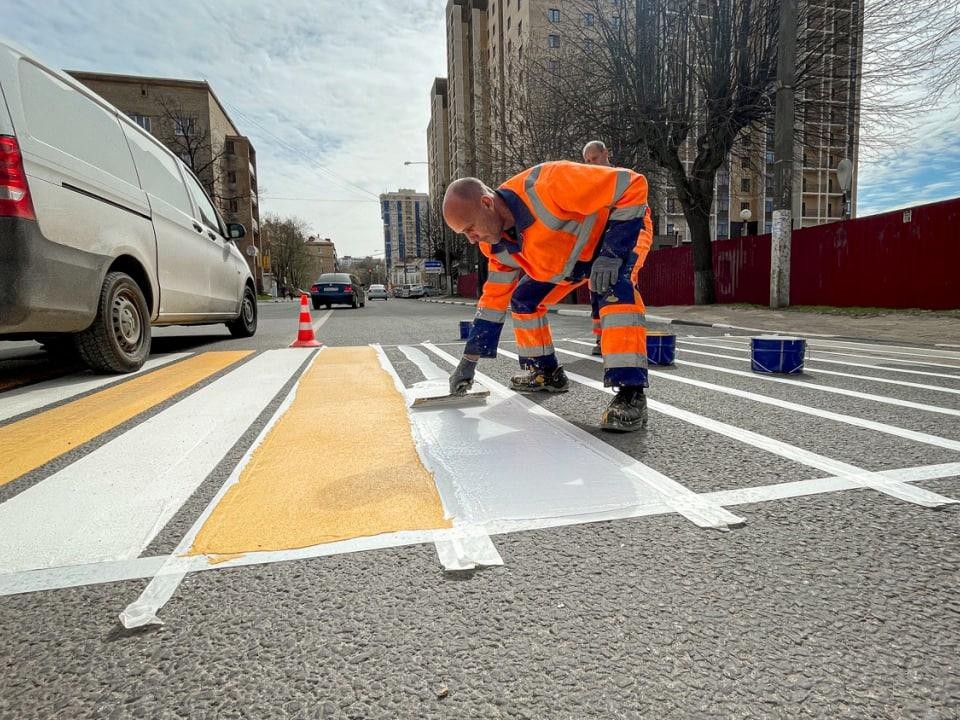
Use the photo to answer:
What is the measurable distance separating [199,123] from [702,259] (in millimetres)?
55663

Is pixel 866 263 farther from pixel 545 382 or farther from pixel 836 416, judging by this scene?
pixel 545 382

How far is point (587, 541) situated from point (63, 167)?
13.9ft

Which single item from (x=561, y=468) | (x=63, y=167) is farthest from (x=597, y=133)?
(x=561, y=468)

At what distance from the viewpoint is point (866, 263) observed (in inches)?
488

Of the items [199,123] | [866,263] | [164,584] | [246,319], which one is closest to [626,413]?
[164,584]

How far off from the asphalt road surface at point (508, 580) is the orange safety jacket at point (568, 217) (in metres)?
0.91

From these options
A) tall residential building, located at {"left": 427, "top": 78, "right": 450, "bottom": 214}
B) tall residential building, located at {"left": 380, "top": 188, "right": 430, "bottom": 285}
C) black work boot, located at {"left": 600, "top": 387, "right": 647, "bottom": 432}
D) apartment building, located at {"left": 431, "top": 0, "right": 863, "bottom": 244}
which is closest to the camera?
black work boot, located at {"left": 600, "top": 387, "right": 647, "bottom": 432}

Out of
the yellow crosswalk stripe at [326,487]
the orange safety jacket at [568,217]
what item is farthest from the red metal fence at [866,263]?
the yellow crosswalk stripe at [326,487]

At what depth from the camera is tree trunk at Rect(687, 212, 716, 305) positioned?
647 inches

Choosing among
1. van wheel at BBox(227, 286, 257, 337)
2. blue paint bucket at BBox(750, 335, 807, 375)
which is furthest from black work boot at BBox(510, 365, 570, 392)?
van wheel at BBox(227, 286, 257, 337)

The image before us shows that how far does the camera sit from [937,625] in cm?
112

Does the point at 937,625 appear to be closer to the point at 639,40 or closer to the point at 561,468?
the point at 561,468

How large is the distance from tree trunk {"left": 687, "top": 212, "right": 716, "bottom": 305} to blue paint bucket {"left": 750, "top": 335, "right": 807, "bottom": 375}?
12929 millimetres

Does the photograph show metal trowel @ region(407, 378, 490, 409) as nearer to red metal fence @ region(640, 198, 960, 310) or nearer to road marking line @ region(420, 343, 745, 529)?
road marking line @ region(420, 343, 745, 529)
